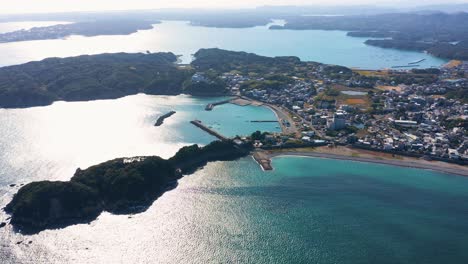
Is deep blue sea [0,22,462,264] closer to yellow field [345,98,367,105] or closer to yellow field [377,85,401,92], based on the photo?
yellow field [345,98,367,105]

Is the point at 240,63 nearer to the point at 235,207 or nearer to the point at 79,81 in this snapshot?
the point at 79,81

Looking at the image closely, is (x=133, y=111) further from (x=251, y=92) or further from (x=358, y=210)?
(x=358, y=210)

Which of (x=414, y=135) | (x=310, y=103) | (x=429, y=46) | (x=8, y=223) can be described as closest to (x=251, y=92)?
(x=310, y=103)

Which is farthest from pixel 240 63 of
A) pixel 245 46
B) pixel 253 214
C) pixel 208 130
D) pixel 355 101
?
pixel 253 214

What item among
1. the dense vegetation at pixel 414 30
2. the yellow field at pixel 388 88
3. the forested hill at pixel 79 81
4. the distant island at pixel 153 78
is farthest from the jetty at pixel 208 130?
the dense vegetation at pixel 414 30

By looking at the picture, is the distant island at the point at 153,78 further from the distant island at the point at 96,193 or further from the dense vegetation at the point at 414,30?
the dense vegetation at the point at 414,30

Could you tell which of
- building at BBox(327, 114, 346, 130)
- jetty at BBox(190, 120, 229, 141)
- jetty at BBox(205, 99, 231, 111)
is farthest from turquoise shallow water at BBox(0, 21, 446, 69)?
jetty at BBox(190, 120, 229, 141)
